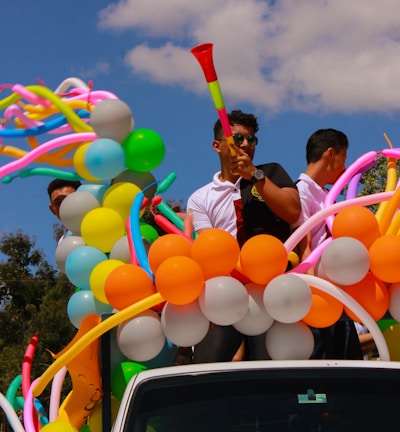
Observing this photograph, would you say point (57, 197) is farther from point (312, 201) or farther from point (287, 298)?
point (287, 298)

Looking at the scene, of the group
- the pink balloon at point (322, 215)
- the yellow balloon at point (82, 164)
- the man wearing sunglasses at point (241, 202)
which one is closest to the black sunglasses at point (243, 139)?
the man wearing sunglasses at point (241, 202)

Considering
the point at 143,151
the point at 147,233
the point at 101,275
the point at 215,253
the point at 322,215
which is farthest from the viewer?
the point at 143,151

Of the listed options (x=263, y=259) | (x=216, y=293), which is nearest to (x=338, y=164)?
(x=263, y=259)

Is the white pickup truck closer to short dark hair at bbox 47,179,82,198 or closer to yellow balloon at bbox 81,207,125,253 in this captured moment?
yellow balloon at bbox 81,207,125,253

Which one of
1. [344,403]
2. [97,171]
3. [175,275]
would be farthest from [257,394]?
[97,171]

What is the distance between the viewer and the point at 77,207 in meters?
5.74

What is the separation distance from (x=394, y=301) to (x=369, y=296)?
0.15 m

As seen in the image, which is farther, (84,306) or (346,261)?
(84,306)

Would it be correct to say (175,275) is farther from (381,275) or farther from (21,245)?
(21,245)

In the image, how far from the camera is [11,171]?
19.9ft

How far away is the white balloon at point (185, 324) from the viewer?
4422 mm

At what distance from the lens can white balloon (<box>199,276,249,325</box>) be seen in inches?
169

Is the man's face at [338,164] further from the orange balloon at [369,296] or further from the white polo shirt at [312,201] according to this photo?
the orange balloon at [369,296]

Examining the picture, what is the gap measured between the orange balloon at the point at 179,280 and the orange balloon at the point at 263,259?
26cm
